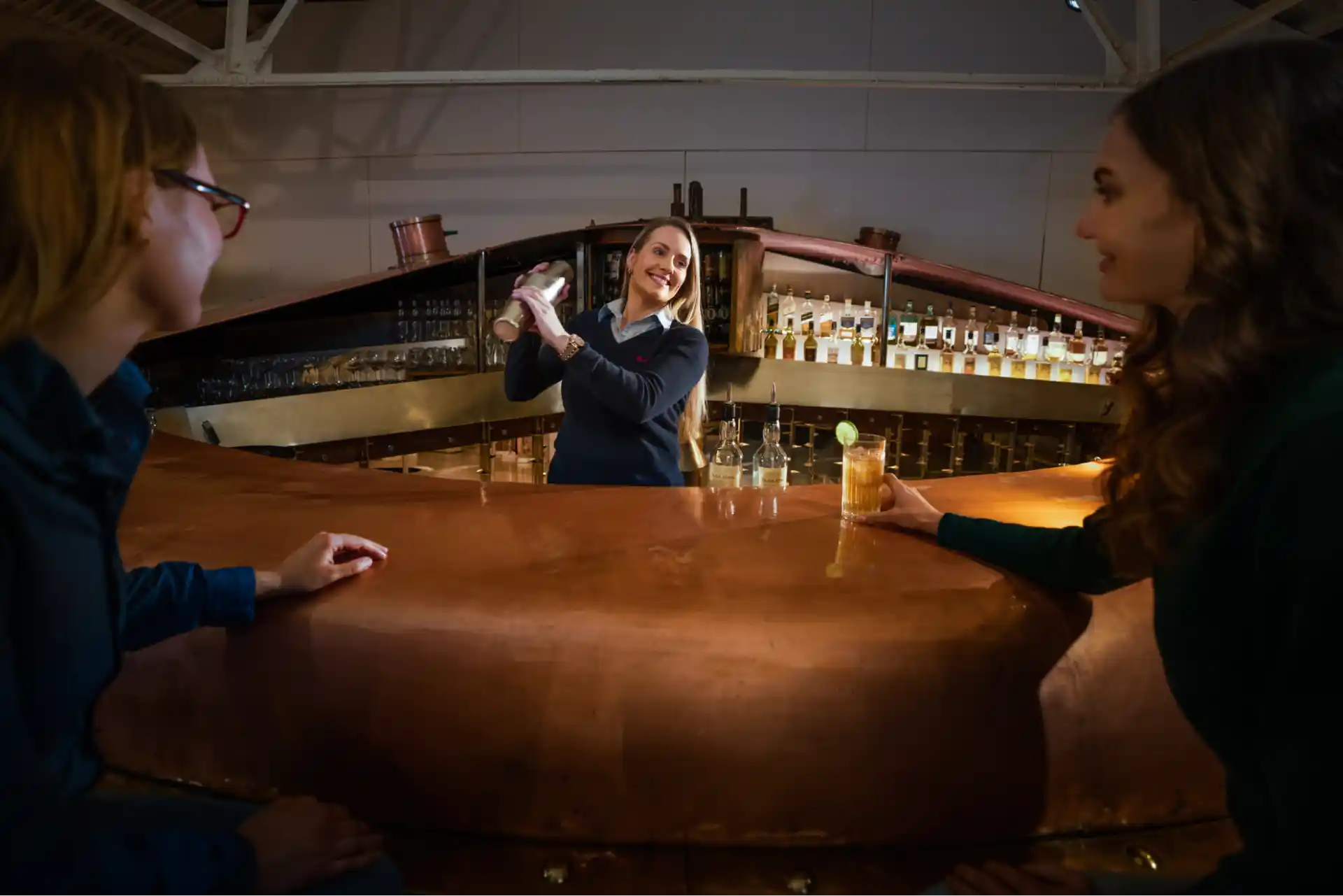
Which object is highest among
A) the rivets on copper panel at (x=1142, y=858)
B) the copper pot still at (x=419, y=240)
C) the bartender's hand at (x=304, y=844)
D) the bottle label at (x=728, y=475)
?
the copper pot still at (x=419, y=240)

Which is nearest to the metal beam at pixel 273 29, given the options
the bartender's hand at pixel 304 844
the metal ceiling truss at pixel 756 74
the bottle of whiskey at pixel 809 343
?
the metal ceiling truss at pixel 756 74

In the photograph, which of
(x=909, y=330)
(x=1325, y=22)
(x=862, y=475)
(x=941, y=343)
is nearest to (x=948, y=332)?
Result: (x=941, y=343)

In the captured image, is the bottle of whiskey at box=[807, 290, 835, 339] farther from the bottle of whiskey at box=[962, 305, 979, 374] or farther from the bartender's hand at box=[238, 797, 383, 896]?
the bartender's hand at box=[238, 797, 383, 896]

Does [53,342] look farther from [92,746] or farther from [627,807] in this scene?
[627,807]

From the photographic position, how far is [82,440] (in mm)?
792

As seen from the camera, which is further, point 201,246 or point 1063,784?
point 1063,784

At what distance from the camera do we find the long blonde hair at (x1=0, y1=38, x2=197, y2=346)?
2.39 feet

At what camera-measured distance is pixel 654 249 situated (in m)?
2.46

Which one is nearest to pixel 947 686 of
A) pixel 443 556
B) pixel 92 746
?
pixel 443 556

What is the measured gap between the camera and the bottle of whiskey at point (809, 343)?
488 centimetres

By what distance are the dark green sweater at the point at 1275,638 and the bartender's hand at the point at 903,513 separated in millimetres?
561

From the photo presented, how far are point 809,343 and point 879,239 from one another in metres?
1.10

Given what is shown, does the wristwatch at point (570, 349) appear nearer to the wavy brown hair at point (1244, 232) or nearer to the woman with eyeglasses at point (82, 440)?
the woman with eyeglasses at point (82, 440)

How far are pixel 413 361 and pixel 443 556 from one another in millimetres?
3275
